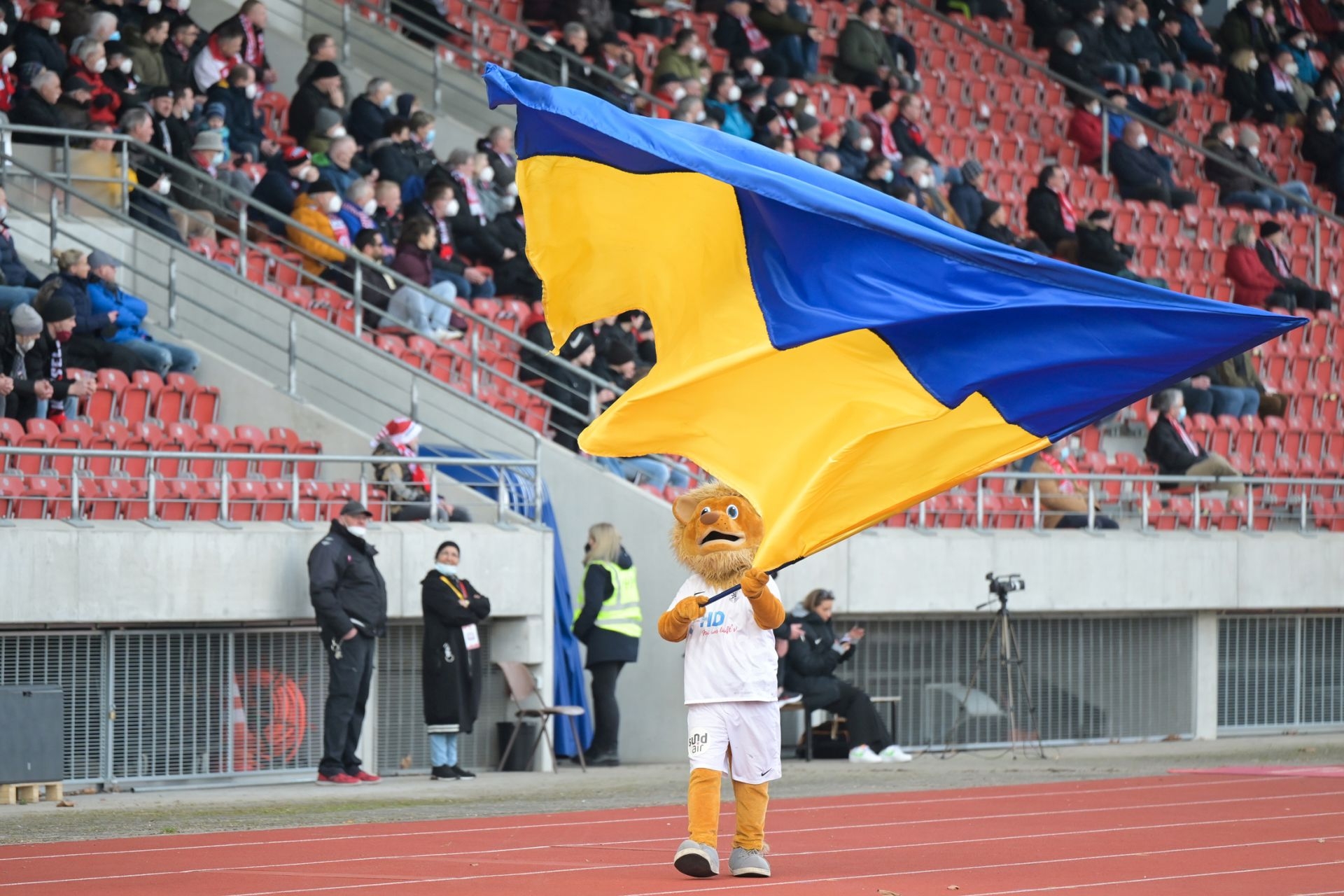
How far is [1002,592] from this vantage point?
748 inches

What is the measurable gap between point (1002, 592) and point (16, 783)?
28.1 feet

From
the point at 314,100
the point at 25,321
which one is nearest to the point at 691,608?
the point at 25,321

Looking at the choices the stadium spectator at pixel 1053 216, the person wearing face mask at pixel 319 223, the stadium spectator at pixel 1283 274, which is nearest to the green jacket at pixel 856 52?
the stadium spectator at pixel 1053 216

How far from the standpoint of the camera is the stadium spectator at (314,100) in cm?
2189

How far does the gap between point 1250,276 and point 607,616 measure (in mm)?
13665

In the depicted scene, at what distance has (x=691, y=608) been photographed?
11.2m

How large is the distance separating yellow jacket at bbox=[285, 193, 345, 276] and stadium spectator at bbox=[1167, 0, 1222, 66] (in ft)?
60.1

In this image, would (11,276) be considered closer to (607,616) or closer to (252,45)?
(607,616)

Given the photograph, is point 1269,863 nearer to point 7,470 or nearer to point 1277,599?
point 7,470

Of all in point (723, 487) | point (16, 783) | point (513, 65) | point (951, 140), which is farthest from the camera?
point (951, 140)

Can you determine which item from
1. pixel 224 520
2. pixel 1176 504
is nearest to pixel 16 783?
pixel 224 520

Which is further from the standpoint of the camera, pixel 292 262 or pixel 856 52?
pixel 856 52

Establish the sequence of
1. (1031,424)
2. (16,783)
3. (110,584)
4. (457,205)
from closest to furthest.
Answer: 1. (1031,424)
2. (16,783)
3. (110,584)
4. (457,205)

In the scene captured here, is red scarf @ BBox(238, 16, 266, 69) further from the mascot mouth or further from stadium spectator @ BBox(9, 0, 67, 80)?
the mascot mouth
